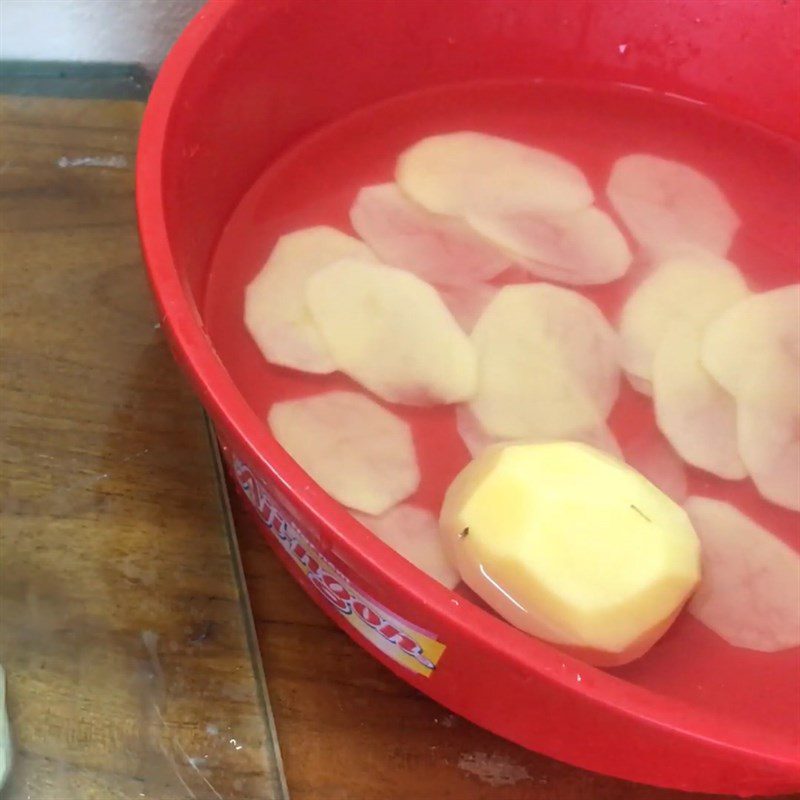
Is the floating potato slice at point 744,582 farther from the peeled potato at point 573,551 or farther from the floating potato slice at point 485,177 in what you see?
the floating potato slice at point 485,177

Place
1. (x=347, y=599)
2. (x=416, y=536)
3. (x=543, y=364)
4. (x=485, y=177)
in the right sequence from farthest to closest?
(x=485, y=177) → (x=543, y=364) → (x=416, y=536) → (x=347, y=599)

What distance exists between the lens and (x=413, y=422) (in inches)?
25.9

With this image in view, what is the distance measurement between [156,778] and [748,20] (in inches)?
30.9

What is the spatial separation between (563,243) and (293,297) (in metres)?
0.25

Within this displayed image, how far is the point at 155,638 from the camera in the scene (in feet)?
1.76

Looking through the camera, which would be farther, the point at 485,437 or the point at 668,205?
the point at 668,205

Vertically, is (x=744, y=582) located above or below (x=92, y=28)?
below

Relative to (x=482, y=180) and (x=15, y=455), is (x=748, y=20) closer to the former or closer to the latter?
(x=482, y=180)

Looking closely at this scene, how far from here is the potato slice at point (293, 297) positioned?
0.66 metres

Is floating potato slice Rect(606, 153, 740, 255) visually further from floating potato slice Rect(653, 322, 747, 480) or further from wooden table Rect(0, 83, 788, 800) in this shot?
wooden table Rect(0, 83, 788, 800)

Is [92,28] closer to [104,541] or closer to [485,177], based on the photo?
[485,177]

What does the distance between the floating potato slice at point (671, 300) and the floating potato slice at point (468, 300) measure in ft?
0.38

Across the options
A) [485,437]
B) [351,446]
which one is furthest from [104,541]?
[485,437]

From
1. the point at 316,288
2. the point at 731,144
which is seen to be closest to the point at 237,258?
the point at 316,288
